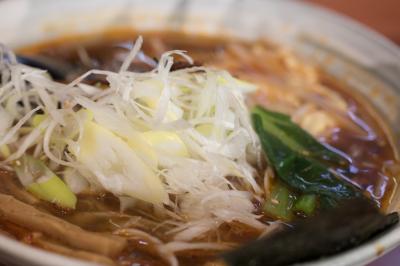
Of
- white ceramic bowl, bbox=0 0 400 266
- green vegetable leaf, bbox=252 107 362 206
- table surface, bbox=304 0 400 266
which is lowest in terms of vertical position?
green vegetable leaf, bbox=252 107 362 206

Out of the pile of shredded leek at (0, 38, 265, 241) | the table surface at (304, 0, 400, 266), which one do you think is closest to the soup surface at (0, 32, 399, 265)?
the pile of shredded leek at (0, 38, 265, 241)

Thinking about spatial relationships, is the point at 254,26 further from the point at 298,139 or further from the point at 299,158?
the point at 299,158

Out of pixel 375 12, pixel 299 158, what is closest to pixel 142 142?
pixel 299 158

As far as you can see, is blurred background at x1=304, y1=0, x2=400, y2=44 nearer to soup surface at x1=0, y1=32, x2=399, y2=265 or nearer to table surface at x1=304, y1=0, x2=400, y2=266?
table surface at x1=304, y1=0, x2=400, y2=266

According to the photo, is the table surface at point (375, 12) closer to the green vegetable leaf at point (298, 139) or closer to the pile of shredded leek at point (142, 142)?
the green vegetable leaf at point (298, 139)

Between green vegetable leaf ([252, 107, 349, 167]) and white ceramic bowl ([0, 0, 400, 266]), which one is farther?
white ceramic bowl ([0, 0, 400, 266])
